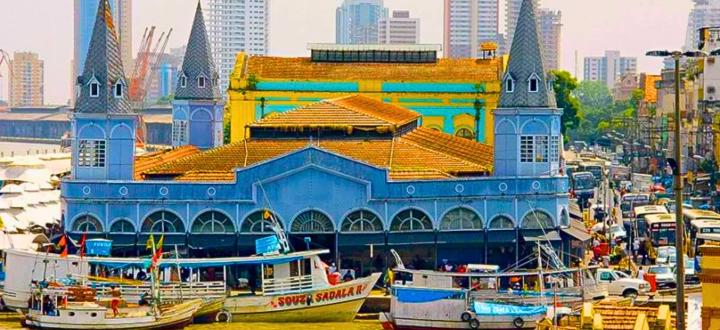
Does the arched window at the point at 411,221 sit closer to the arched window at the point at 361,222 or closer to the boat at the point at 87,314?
the arched window at the point at 361,222

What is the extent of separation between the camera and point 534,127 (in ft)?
230

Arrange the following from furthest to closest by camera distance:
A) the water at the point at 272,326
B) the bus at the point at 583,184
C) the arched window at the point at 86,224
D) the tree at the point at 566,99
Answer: the tree at the point at 566,99, the bus at the point at 583,184, the arched window at the point at 86,224, the water at the point at 272,326

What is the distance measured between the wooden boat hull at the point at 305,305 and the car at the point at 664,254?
42.4ft

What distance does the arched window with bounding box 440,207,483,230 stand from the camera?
68188 millimetres

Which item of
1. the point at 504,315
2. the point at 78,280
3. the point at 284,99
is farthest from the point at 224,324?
the point at 284,99

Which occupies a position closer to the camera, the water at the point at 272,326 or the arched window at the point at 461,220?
the water at the point at 272,326

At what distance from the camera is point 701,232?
70438 mm

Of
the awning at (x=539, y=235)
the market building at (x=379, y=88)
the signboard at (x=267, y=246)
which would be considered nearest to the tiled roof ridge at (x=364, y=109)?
the market building at (x=379, y=88)

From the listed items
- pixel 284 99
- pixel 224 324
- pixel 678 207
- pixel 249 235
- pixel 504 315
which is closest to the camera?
pixel 678 207

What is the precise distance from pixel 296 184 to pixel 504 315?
13406 mm

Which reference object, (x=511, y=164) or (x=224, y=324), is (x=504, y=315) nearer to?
(x=224, y=324)

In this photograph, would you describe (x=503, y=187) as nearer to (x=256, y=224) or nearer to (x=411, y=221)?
(x=411, y=221)

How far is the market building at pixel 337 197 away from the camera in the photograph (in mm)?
67750

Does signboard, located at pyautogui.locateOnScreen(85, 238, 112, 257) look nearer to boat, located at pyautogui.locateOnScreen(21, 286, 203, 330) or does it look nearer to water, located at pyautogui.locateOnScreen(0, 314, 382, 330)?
water, located at pyautogui.locateOnScreen(0, 314, 382, 330)
